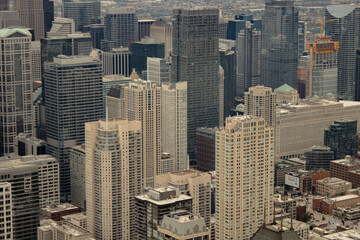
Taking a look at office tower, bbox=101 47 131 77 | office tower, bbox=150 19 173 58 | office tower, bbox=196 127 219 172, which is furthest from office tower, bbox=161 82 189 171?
office tower, bbox=101 47 131 77

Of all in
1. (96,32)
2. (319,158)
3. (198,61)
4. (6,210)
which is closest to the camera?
(6,210)

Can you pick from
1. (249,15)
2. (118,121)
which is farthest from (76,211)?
(249,15)

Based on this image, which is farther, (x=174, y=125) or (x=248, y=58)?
(x=248, y=58)

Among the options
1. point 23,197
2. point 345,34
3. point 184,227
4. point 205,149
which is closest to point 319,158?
point 205,149

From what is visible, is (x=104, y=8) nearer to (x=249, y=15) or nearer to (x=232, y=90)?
(x=249, y=15)

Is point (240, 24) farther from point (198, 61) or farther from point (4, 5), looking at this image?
point (4, 5)

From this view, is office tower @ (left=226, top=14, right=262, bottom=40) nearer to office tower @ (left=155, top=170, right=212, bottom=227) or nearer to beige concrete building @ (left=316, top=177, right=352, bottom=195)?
beige concrete building @ (left=316, top=177, right=352, bottom=195)
